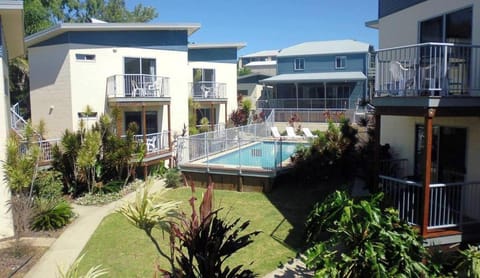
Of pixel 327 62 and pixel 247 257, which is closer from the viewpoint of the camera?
pixel 247 257

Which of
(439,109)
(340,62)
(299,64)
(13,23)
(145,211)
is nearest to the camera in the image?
(145,211)

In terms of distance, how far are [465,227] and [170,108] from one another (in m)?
17.8

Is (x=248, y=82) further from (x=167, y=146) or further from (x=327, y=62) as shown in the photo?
(x=167, y=146)

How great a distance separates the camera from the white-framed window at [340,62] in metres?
40.1

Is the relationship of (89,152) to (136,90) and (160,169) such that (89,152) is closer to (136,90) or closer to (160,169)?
(160,169)

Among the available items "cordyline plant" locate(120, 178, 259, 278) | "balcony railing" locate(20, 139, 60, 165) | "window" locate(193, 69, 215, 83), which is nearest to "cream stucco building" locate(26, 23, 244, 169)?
"balcony railing" locate(20, 139, 60, 165)

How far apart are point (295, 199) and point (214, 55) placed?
17816 mm

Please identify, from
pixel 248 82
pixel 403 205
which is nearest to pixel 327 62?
pixel 248 82

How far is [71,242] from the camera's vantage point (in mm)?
11773

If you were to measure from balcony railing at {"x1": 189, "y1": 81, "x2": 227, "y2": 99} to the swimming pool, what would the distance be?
10864mm

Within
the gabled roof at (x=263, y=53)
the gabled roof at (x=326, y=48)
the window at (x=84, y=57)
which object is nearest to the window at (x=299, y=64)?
the gabled roof at (x=326, y=48)

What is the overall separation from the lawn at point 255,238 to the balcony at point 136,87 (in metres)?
6.98

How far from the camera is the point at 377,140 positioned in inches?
436

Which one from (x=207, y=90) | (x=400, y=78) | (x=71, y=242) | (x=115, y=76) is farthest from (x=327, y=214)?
(x=207, y=90)
